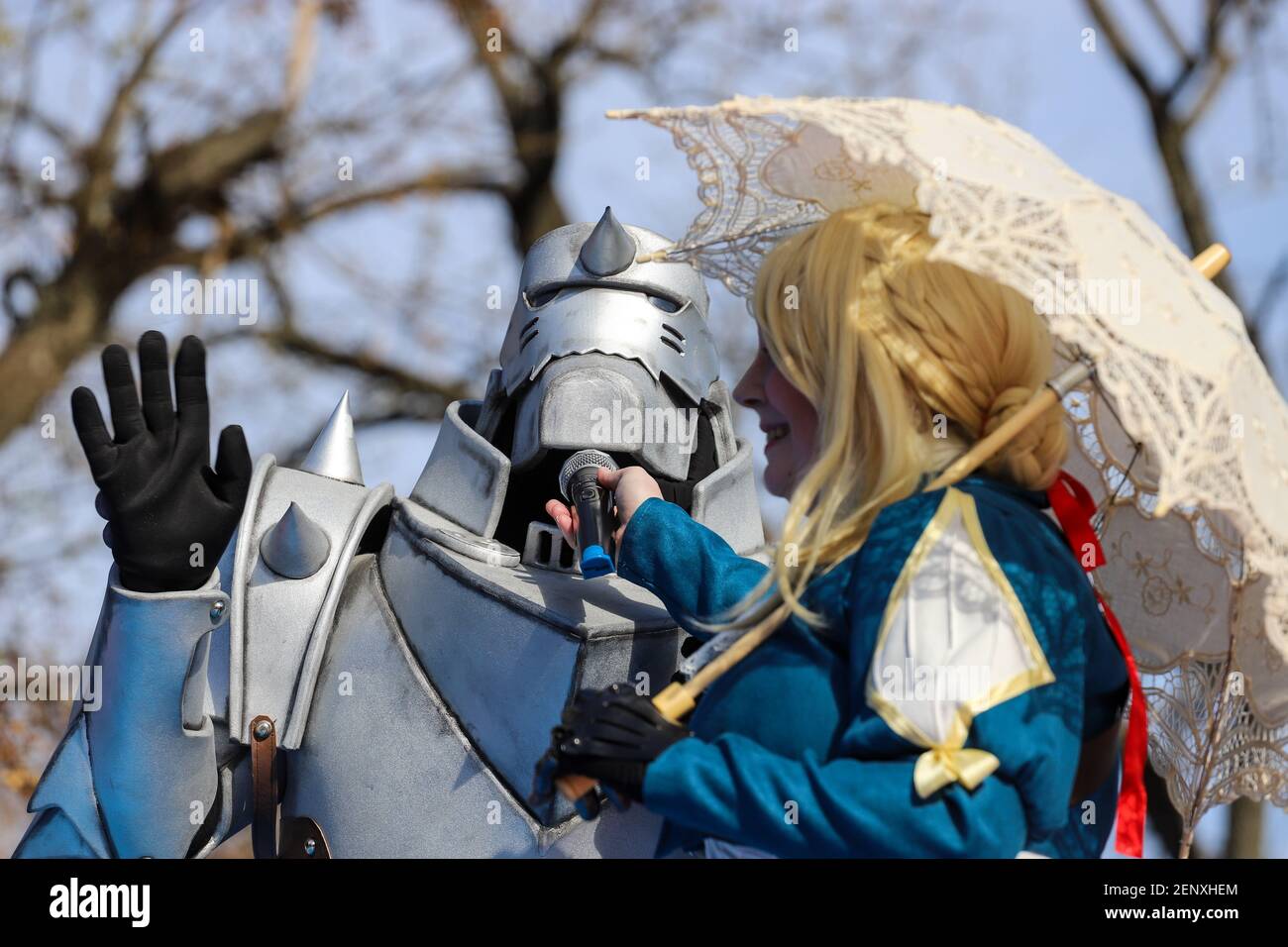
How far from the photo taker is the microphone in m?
2.45

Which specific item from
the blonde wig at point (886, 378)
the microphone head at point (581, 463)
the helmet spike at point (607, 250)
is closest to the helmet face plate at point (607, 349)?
the helmet spike at point (607, 250)

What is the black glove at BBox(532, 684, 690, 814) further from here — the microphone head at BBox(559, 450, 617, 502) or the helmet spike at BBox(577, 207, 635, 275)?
the helmet spike at BBox(577, 207, 635, 275)

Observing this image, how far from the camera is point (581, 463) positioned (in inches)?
102

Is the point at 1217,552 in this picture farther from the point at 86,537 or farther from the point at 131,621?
the point at 86,537

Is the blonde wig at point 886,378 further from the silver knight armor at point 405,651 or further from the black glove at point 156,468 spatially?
the black glove at point 156,468

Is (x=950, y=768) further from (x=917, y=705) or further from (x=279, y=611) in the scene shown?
(x=279, y=611)

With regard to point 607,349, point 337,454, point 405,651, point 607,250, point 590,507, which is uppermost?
point 607,250

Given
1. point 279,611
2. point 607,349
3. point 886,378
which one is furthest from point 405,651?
point 886,378

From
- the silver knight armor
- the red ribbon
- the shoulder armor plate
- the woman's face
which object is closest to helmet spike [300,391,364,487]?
the silver knight armor

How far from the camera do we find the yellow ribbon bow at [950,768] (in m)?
1.78

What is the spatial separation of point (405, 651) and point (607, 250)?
767 mm

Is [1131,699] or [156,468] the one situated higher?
[156,468]

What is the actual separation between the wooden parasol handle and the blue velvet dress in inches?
1.0

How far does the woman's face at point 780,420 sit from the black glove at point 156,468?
33.0 inches
